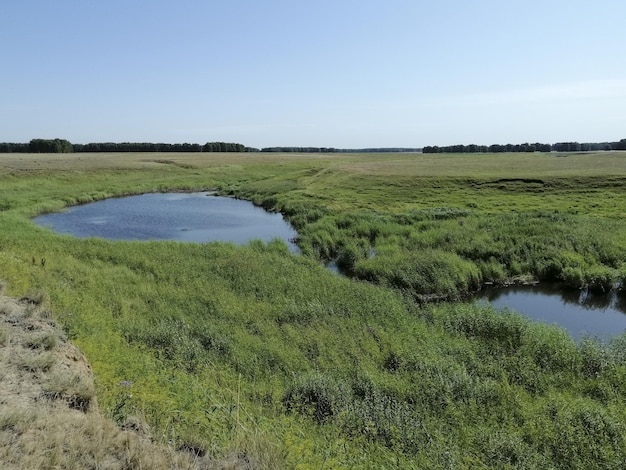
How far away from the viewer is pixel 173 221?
3700cm

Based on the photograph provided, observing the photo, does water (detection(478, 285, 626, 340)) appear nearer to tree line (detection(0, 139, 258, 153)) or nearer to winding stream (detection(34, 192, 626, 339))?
winding stream (detection(34, 192, 626, 339))

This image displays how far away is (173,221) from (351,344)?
28536 millimetres

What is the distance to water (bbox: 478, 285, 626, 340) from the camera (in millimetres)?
15992

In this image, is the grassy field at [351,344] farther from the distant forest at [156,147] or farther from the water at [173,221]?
the distant forest at [156,147]

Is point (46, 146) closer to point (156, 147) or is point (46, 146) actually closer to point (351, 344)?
point (156, 147)

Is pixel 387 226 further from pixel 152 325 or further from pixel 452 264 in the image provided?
pixel 152 325

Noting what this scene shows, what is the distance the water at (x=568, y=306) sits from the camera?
1599 cm

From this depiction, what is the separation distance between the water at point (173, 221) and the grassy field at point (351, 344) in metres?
5.32

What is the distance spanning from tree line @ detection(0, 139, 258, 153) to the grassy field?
435ft

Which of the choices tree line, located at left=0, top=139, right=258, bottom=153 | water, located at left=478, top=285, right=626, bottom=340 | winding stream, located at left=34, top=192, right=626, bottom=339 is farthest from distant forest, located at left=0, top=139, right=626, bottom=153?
water, located at left=478, top=285, right=626, bottom=340

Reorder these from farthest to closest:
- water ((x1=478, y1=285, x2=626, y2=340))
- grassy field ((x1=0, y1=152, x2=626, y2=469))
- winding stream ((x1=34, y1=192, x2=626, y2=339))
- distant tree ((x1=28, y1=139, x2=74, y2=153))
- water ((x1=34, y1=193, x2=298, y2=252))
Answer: distant tree ((x1=28, y1=139, x2=74, y2=153)) < water ((x1=34, y1=193, x2=298, y2=252)) < winding stream ((x1=34, y1=192, x2=626, y2=339)) < water ((x1=478, y1=285, x2=626, y2=340)) < grassy field ((x1=0, y1=152, x2=626, y2=469))

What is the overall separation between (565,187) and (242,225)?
3223 cm

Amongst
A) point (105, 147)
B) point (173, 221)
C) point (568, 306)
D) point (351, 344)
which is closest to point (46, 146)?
point (105, 147)

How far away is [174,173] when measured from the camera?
77.3 metres
